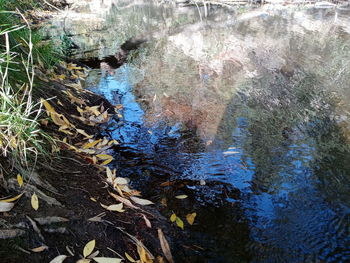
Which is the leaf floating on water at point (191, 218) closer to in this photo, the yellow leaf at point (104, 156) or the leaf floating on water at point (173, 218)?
the leaf floating on water at point (173, 218)

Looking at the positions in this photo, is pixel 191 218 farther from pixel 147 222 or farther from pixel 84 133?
pixel 84 133

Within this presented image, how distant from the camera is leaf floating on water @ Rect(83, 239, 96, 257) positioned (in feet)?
4.25

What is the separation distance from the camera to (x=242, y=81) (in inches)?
192

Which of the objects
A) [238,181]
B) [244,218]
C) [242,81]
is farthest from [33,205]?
[242,81]

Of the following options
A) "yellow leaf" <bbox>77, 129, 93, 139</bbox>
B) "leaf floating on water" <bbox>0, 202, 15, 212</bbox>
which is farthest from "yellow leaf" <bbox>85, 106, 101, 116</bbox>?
"leaf floating on water" <bbox>0, 202, 15, 212</bbox>

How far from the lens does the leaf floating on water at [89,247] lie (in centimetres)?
130

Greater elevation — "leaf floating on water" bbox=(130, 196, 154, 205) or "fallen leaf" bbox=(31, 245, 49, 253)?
"fallen leaf" bbox=(31, 245, 49, 253)

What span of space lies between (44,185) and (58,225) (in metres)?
0.29

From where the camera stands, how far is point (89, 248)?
1.32m

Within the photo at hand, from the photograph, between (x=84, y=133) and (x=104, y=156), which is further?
(x=84, y=133)

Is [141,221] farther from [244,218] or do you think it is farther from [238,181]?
[238,181]

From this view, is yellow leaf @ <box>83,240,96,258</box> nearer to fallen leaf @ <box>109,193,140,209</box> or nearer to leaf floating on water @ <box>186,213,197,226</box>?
fallen leaf @ <box>109,193,140,209</box>

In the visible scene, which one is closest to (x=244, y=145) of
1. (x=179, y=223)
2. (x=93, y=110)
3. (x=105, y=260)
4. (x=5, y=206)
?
(x=179, y=223)

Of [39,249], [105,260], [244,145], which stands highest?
[39,249]
